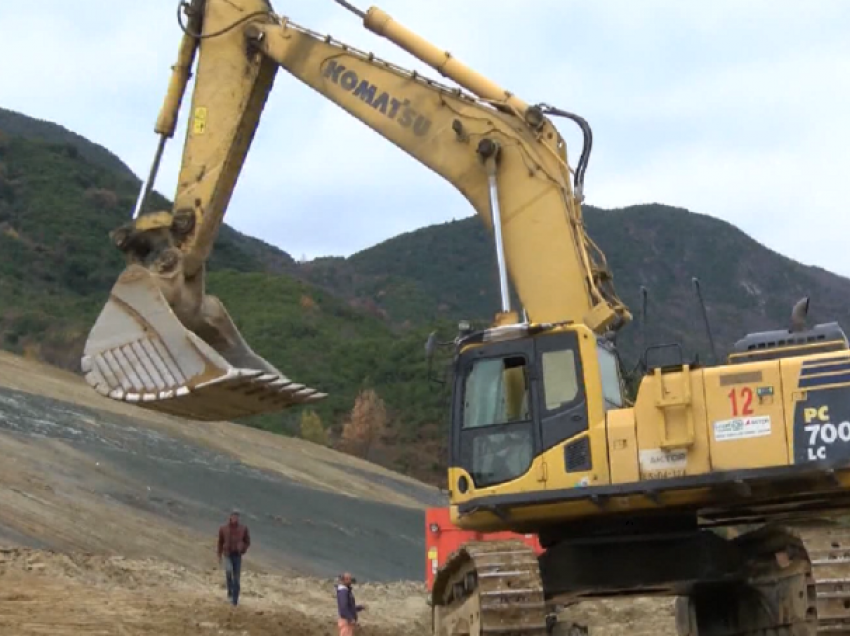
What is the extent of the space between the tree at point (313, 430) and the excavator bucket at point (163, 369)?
46.2 meters

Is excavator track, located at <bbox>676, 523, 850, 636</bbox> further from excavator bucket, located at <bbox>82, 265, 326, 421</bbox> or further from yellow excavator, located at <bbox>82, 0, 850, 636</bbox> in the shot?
excavator bucket, located at <bbox>82, 265, 326, 421</bbox>

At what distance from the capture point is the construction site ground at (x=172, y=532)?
17.8 m

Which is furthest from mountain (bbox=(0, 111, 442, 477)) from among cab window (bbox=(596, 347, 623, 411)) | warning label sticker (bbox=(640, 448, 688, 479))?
warning label sticker (bbox=(640, 448, 688, 479))

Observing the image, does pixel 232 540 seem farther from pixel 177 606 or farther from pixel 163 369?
pixel 163 369

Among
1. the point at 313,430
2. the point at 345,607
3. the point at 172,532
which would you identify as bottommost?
the point at 345,607

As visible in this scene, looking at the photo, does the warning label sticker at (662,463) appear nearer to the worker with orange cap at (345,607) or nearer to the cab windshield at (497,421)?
the cab windshield at (497,421)

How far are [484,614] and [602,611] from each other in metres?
13.0

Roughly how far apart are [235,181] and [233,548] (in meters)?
6.51

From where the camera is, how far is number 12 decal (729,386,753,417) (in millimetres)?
11078

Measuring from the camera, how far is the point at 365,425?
64438 millimetres

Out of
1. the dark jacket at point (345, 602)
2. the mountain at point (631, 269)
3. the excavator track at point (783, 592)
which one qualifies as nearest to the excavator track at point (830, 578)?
the excavator track at point (783, 592)

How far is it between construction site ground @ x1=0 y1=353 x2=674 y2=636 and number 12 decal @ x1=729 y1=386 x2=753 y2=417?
7.56m

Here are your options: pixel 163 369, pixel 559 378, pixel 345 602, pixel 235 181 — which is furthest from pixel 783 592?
pixel 345 602

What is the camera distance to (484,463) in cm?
1155
